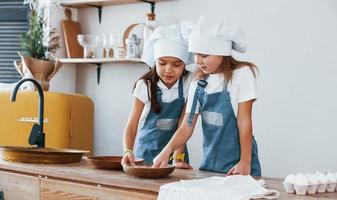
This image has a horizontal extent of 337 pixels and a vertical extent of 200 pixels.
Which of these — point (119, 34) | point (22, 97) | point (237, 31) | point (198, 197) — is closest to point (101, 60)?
point (119, 34)

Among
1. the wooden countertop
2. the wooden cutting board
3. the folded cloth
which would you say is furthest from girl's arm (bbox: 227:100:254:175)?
the wooden cutting board

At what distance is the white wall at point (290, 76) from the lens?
143 inches

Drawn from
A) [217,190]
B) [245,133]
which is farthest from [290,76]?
[217,190]

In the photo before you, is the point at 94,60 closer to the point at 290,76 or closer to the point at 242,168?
the point at 290,76

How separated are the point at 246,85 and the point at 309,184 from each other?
2.76 ft

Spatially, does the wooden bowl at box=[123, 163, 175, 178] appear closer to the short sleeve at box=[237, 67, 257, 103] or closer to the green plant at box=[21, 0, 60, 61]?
the short sleeve at box=[237, 67, 257, 103]

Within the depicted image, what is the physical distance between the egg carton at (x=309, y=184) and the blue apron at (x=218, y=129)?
2.61ft

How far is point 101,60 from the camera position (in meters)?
4.43

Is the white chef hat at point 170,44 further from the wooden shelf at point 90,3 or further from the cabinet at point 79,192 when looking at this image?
the wooden shelf at point 90,3

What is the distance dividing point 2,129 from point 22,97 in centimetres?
26

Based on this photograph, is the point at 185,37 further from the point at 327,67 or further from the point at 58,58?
the point at 58,58

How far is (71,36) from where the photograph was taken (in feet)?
15.3

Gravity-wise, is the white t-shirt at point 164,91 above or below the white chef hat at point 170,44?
below

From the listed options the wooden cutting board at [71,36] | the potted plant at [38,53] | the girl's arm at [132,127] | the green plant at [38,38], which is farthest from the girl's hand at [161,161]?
the wooden cutting board at [71,36]
